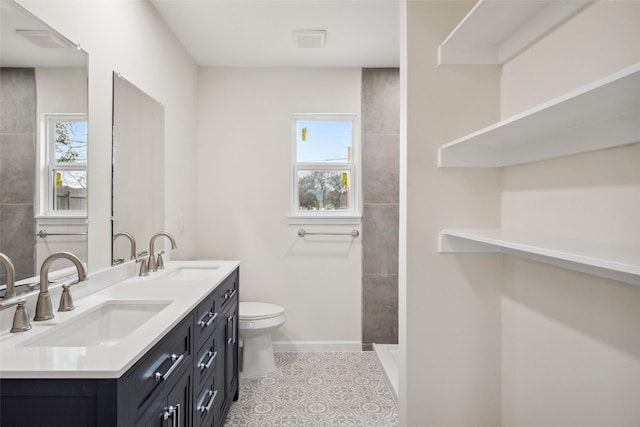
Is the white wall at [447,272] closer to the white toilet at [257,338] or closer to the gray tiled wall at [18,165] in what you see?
the white toilet at [257,338]

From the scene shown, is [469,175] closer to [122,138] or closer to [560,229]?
[560,229]

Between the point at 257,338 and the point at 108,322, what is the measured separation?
141cm

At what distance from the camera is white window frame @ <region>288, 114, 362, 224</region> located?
303cm

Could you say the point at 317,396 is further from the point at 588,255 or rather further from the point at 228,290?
the point at 588,255

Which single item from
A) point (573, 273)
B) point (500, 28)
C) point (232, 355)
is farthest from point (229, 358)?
point (500, 28)

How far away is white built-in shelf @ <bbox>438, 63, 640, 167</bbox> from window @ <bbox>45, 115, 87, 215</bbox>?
1.55 metres

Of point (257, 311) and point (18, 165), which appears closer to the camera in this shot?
point (18, 165)

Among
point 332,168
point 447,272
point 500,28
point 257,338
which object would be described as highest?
point 500,28

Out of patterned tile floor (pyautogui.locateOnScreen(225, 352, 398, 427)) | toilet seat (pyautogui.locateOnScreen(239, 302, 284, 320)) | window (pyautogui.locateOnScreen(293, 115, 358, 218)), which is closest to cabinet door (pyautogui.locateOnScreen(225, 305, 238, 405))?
patterned tile floor (pyautogui.locateOnScreen(225, 352, 398, 427))

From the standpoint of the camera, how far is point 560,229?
116 centimetres

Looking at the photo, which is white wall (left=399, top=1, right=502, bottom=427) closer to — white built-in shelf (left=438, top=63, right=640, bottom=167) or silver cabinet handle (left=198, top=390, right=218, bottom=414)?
white built-in shelf (left=438, top=63, right=640, bottom=167)

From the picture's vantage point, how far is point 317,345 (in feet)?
9.96

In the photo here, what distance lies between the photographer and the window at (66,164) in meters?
1.29

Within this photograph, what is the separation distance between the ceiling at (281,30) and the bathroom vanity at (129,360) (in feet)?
5.47
